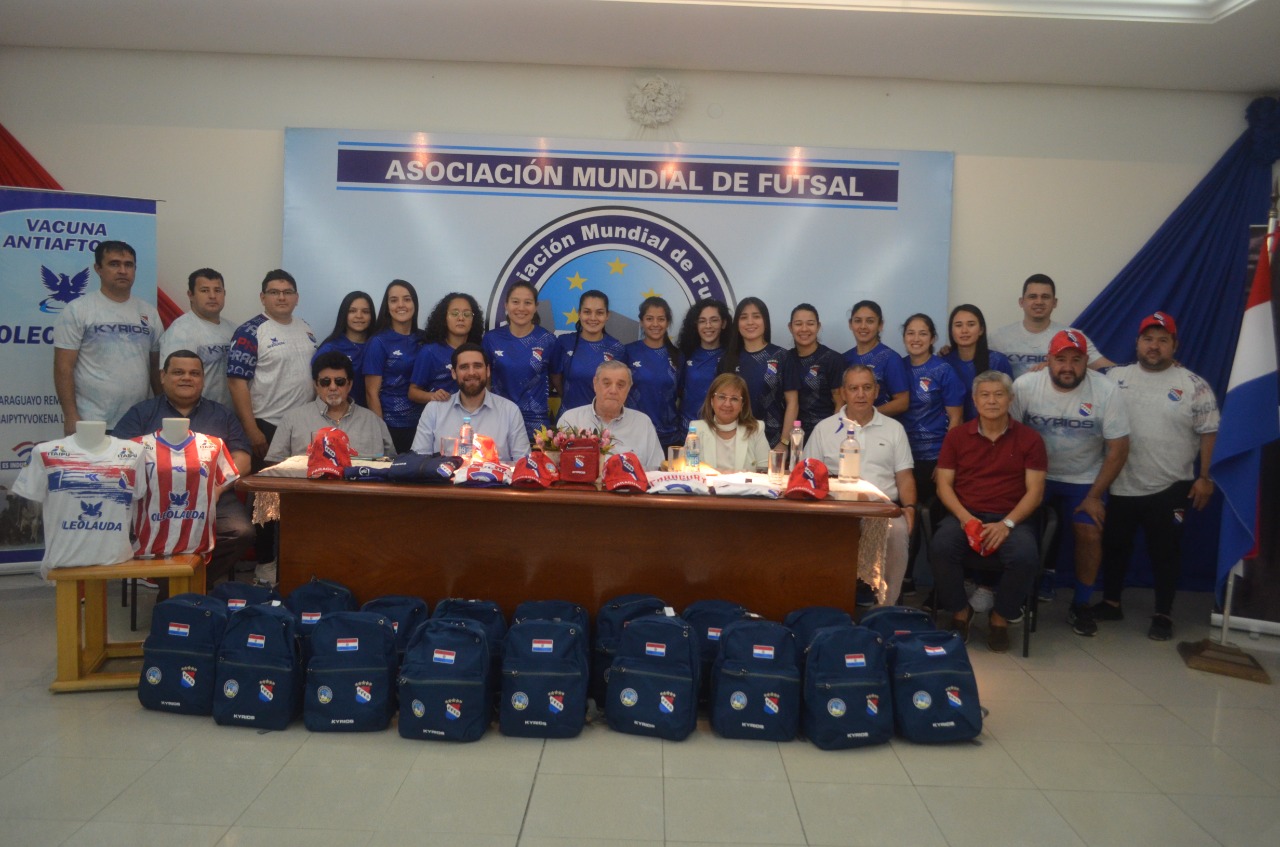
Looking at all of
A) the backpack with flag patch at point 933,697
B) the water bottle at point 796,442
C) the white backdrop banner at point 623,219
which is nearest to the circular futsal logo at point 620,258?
the white backdrop banner at point 623,219

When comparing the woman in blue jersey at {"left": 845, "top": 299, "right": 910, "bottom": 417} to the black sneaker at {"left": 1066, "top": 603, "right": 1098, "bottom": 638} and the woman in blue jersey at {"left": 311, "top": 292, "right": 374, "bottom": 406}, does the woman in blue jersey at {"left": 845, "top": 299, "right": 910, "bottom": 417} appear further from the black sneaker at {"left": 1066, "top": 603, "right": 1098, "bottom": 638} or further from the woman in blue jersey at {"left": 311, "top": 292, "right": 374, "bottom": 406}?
the woman in blue jersey at {"left": 311, "top": 292, "right": 374, "bottom": 406}

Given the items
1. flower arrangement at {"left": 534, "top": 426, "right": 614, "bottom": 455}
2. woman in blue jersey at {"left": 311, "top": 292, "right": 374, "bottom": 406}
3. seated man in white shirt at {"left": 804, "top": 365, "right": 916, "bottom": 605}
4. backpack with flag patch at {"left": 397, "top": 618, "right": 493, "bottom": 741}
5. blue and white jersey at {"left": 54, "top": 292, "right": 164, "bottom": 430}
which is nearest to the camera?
backpack with flag patch at {"left": 397, "top": 618, "right": 493, "bottom": 741}

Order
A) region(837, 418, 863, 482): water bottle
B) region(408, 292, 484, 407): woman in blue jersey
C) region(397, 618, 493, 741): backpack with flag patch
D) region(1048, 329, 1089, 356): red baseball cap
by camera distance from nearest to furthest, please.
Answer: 1. region(397, 618, 493, 741): backpack with flag patch
2. region(837, 418, 863, 482): water bottle
3. region(1048, 329, 1089, 356): red baseball cap
4. region(408, 292, 484, 407): woman in blue jersey

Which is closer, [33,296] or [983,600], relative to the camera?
[983,600]

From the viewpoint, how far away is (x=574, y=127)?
5.50 meters

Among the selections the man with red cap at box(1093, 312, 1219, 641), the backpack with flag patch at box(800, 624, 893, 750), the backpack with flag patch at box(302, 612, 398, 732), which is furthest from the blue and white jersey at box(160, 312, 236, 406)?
the man with red cap at box(1093, 312, 1219, 641)

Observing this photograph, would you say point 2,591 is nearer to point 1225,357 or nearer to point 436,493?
point 436,493

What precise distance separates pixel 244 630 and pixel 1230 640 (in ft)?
14.1

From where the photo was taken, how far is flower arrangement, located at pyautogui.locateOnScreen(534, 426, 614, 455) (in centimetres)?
372

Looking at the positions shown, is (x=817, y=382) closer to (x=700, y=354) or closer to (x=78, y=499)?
(x=700, y=354)

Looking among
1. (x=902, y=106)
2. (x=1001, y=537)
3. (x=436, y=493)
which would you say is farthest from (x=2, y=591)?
(x=902, y=106)

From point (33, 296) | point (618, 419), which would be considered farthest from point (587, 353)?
point (33, 296)

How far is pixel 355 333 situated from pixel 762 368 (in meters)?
2.14

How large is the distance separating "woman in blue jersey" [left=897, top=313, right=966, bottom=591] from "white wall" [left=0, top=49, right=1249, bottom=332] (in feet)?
2.22
